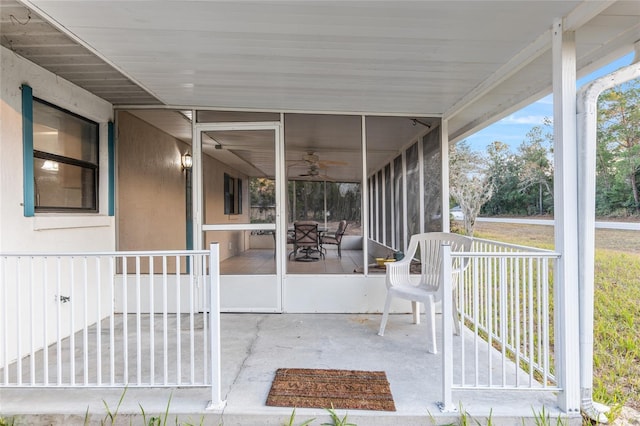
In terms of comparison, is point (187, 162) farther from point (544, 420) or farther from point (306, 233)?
point (544, 420)

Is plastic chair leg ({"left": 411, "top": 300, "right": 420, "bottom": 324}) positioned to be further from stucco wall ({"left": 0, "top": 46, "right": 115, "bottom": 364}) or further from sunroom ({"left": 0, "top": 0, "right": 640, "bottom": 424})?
stucco wall ({"left": 0, "top": 46, "right": 115, "bottom": 364})

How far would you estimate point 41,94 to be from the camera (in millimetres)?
2887

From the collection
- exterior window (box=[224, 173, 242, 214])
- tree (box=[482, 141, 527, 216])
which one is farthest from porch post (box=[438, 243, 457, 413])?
tree (box=[482, 141, 527, 216])

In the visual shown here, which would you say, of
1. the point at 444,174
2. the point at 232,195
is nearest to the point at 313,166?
the point at 232,195

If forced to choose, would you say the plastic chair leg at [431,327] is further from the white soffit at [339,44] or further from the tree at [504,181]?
the tree at [504,181]

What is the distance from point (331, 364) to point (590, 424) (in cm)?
161

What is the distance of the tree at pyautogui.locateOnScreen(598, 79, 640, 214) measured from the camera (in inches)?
143

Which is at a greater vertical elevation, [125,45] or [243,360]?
[125,45]

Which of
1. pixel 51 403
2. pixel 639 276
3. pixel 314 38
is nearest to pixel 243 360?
pixel 51 403

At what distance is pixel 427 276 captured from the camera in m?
3.40

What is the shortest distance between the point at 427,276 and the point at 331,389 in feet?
5.43

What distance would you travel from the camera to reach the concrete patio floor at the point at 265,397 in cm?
195

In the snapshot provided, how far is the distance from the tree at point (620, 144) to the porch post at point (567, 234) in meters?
2.26

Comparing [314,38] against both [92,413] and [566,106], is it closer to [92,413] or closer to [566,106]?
[566,106]
